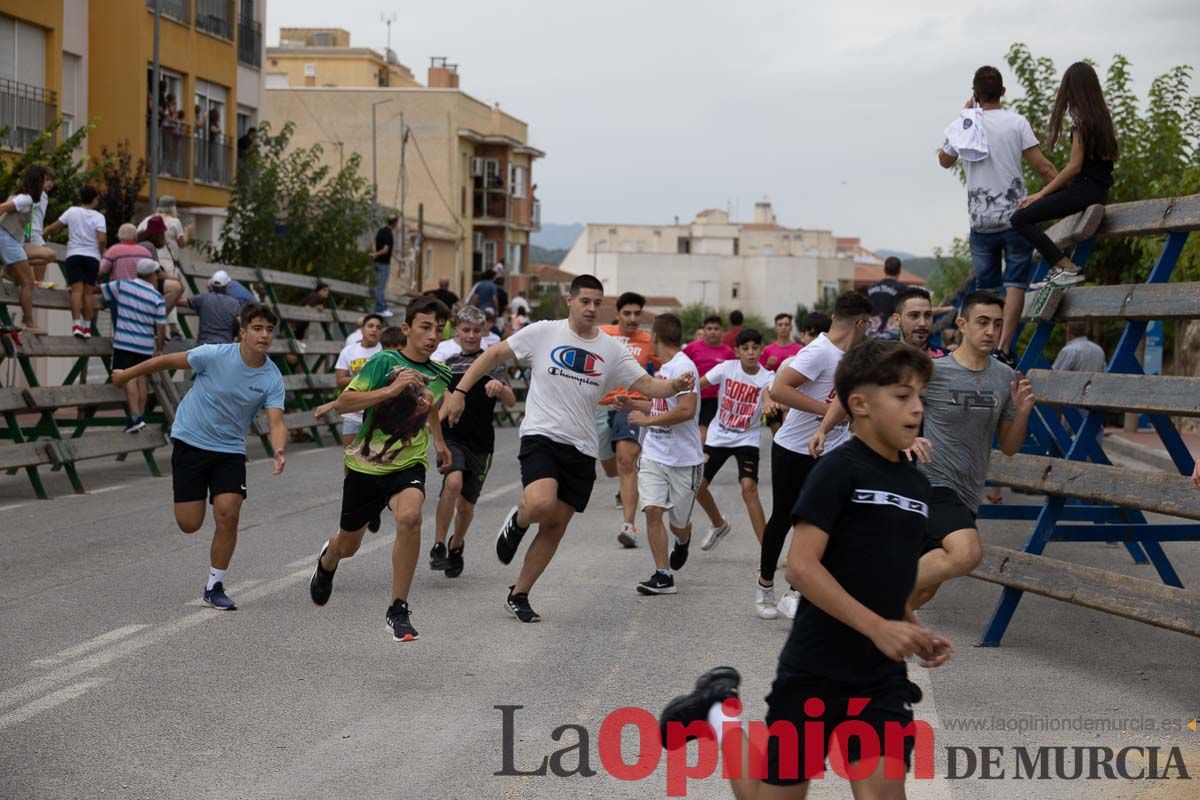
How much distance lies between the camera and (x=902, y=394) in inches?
182

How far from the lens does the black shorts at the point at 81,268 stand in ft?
59.6

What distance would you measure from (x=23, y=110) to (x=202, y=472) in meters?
24.7

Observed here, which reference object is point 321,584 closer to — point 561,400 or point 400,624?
point 400,624

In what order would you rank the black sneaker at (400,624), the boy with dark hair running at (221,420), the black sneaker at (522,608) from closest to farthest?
the black sneaker at (400,624)
the black sneaker at (522,608)
the boy with dark hair running at (221,420)

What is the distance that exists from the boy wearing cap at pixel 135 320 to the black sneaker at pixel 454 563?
740 cm

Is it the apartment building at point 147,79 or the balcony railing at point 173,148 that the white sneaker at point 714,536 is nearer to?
the apartment building at point 147,79

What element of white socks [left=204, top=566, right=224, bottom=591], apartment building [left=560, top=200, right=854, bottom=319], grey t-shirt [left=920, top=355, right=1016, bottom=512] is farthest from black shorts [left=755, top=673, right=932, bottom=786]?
apartment building [left=560, top=200, right=854, bottom=319]

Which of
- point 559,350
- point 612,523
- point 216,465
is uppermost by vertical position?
point 559,350

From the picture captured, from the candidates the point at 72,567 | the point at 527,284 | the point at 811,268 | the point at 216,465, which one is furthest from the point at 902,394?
the point at 811,268

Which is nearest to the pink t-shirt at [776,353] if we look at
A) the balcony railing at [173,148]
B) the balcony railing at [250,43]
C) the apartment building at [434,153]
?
the balcony railing at [173,148]

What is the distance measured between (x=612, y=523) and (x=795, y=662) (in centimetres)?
1067

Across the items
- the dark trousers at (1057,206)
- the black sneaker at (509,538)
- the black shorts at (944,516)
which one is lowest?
the black sneaker at (509,538)

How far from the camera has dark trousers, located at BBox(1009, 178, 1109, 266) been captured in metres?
10.1

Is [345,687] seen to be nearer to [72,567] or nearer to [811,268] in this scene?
[72,567]
